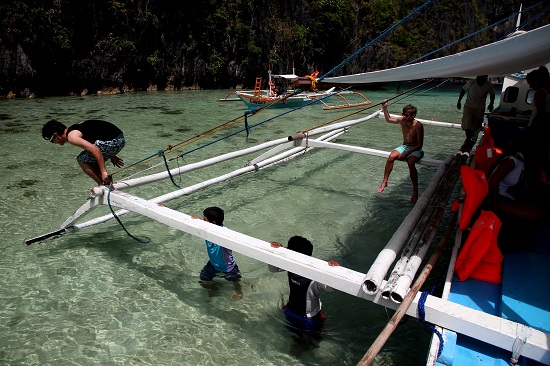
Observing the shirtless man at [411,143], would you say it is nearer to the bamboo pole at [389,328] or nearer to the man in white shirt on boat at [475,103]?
the man in white shirt on boat at [475,103]

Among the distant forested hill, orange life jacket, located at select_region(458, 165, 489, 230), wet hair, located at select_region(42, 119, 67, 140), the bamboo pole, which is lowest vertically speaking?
the bamboo pole

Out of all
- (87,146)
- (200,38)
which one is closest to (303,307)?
(87,146)

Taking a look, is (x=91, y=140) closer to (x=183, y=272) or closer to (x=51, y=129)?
(x=51, y=129)

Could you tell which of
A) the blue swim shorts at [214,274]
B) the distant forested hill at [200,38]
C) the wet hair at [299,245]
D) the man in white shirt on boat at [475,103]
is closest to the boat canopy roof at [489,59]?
the wet hair at [299,245]

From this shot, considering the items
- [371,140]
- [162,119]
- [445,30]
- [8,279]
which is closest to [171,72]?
[162,119]

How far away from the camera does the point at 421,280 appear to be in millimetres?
2508

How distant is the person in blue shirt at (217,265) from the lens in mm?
3850

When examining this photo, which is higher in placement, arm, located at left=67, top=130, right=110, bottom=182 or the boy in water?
arm, located at left=67, top=130, right=110, bottom=182

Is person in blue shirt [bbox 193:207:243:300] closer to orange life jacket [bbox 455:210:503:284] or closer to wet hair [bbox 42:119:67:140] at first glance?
wet hair [bbox 42:119:67:140]

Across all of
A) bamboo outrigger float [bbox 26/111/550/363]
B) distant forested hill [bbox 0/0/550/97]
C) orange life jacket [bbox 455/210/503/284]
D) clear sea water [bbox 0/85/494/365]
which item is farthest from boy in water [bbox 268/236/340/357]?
distant forested hill [bbox 0/0/550/97]

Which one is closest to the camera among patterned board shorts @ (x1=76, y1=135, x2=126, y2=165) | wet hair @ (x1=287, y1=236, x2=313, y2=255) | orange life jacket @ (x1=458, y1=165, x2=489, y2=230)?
orange life jacket @ (x1=458, y1=165, x2=489, y2=230)

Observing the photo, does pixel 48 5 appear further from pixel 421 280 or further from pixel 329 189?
pixel 421 280

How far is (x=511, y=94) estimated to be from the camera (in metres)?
7.84

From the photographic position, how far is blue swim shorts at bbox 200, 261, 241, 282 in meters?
4.19
